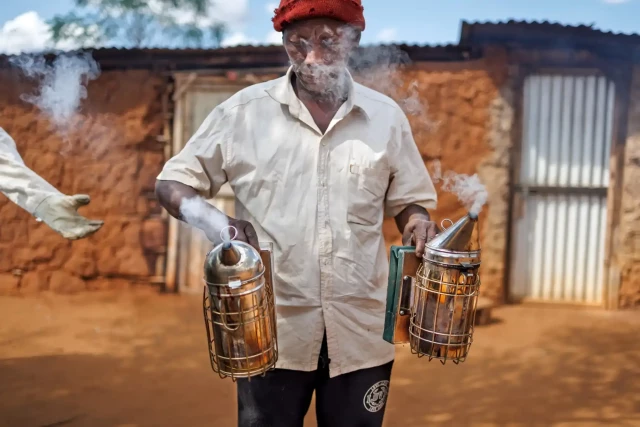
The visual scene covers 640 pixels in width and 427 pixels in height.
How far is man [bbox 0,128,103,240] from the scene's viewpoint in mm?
2645

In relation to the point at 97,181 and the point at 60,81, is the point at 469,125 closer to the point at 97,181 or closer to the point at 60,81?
the point at 97,181

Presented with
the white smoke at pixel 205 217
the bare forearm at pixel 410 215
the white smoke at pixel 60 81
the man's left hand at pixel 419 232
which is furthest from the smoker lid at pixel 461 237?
the white smoke at pixel 60 81

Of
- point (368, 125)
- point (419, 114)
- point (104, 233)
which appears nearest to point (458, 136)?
point (419, 114)

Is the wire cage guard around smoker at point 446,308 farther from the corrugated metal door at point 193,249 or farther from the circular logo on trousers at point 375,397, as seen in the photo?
the corrugated metal door at point 193,249

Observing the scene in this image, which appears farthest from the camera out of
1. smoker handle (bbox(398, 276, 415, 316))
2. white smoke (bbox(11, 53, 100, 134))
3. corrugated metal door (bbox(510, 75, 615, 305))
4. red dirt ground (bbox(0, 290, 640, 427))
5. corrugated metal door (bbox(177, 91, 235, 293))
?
corrugated metal door (bbox(177, 91, 235, 293))

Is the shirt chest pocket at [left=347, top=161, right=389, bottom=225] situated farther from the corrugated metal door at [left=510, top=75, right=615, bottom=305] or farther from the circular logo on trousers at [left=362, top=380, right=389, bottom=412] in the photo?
the corrugated metal door at [left=510, top=75, right=615, bottom=305]

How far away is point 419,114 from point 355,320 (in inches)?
193

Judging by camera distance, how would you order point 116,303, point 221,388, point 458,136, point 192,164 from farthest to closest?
point 116,303, point 458,136, point 221,388, point 192,164

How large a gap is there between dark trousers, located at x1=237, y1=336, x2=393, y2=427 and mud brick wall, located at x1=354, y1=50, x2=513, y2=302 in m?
4.68

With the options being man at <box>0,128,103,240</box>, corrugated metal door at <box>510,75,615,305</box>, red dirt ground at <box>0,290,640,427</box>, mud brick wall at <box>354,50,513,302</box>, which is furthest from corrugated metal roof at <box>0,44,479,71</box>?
man at <box>0,128,103,240</box>

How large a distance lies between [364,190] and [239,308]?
0.57m

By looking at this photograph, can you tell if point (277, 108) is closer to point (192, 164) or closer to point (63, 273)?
point (192, 164)

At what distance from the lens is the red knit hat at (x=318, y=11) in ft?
5.75

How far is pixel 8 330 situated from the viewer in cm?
578
